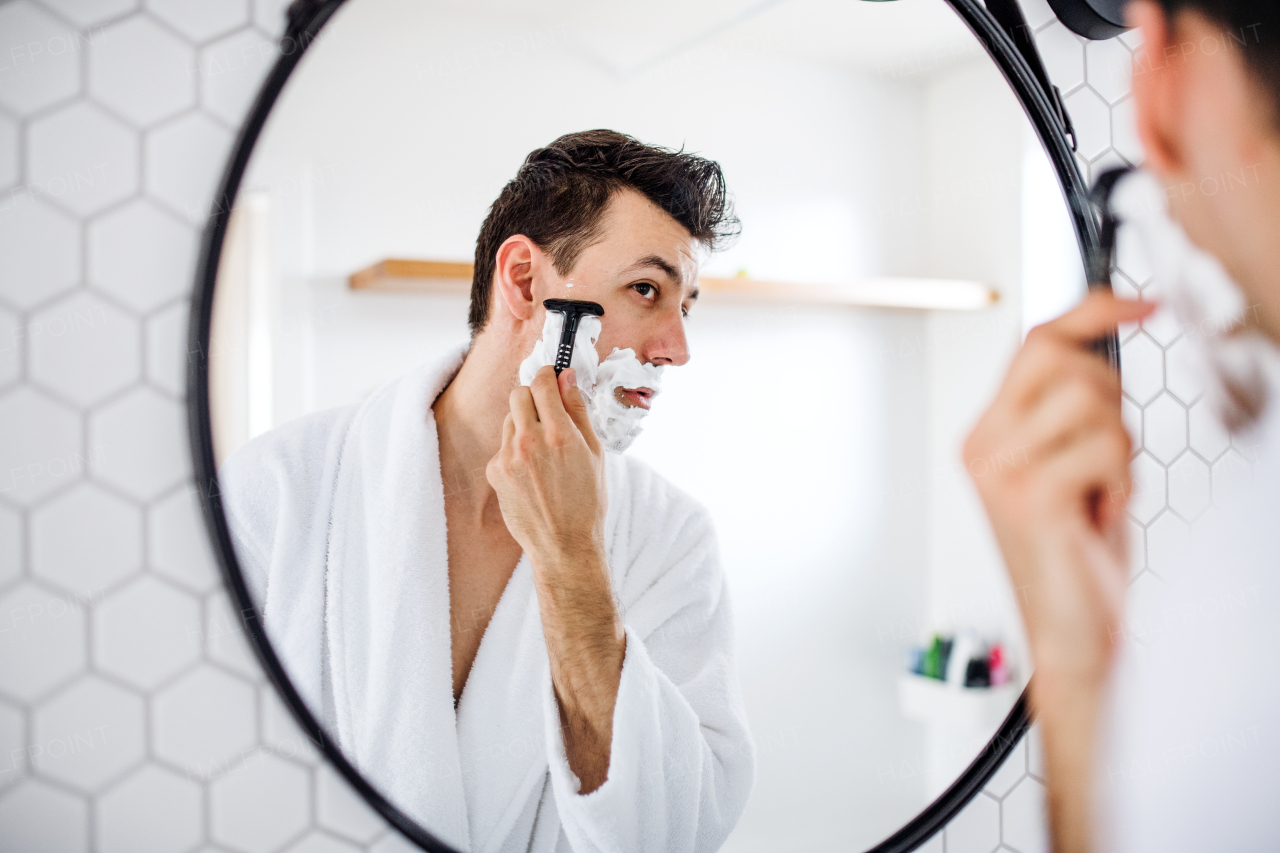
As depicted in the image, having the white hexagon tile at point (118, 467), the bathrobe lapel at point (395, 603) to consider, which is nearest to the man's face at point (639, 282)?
the bathrobe lapel at point (395, 603)

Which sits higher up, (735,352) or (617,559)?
(735,352)

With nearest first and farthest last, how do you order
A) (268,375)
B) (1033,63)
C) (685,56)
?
1. (268,375)
2. (685,56)
3. (1033,63)

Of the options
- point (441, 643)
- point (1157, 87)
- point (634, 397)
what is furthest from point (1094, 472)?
point (441, 643)

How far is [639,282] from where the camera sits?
529mm

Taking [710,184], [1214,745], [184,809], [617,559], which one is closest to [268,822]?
[184,809]

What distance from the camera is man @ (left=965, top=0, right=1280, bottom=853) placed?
2.39 feet

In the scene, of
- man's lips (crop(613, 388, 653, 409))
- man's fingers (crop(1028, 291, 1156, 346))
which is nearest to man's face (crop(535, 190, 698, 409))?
man's lips (crop(613, 388, 653, 409))

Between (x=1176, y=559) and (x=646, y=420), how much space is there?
60 cm

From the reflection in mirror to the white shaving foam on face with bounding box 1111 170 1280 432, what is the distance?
Answer: 0.61 ft

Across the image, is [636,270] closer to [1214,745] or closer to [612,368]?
[612,368]

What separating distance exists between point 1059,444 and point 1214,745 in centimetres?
34

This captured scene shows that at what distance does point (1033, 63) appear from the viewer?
0.72m

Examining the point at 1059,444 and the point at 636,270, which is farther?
the point at 1059,444

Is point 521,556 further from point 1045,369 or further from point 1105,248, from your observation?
point 1105,248
